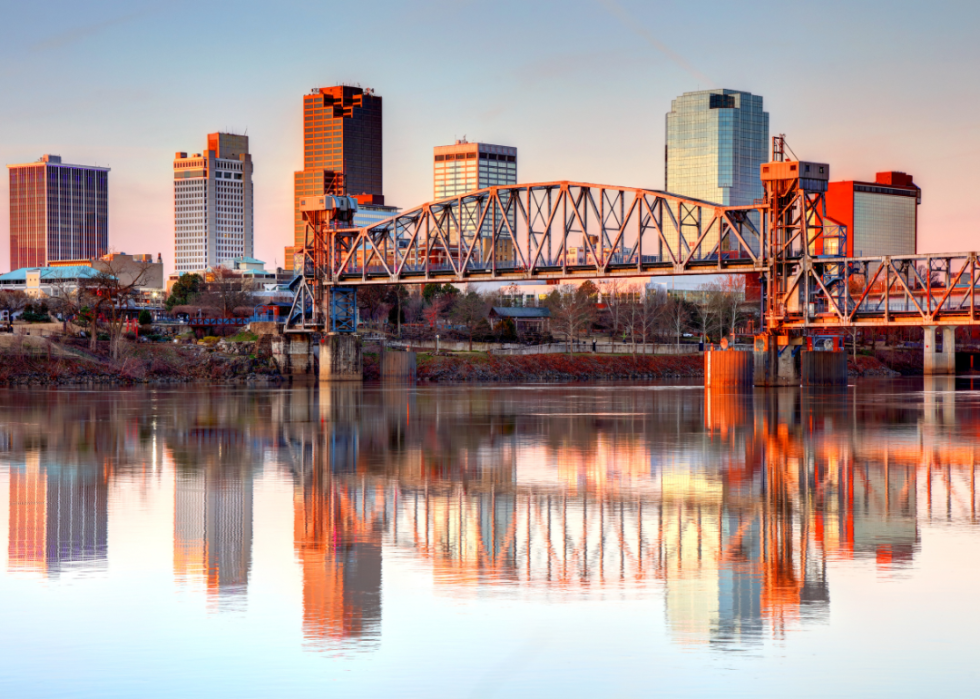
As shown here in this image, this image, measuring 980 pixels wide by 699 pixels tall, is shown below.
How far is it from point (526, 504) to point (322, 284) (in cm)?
9879

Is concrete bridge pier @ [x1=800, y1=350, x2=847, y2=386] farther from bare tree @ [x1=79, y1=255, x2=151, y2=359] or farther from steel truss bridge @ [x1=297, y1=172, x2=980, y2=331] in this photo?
bare tree @ [x1=79, y1=255, x2=151, y2=359]

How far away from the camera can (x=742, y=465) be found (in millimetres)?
28547

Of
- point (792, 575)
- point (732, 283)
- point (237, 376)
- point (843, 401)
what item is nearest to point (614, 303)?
point (732, 283)

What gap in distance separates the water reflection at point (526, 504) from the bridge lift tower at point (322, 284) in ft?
237

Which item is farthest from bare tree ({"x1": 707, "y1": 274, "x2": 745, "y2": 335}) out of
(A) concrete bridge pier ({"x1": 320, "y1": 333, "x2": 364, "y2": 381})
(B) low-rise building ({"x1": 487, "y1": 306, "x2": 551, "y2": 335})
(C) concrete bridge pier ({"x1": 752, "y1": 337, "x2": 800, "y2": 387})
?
(C) concrete bridge pier ({"x1": 752, "y1": 337, "x2": 800, "y2": 387})

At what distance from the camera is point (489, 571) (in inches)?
612

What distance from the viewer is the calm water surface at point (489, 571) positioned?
11.2 m

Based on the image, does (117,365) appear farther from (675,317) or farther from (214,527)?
(675,317)

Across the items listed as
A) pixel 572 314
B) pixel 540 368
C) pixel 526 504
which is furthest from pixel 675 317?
pixel 526 504

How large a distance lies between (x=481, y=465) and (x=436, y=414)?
2324 cm

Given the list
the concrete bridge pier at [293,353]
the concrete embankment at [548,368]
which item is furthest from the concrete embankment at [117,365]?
the concrete embankment at [548,368]

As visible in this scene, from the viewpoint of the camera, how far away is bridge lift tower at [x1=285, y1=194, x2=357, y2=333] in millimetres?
117938

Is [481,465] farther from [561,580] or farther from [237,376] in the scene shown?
[237,376]

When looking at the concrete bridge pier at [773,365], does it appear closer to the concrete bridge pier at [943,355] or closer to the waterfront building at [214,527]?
the waterfront building at [214,527]
